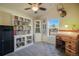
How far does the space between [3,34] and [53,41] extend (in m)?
0.93

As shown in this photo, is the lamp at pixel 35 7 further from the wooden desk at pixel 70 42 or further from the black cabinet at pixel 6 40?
the wooden desk at pixel 70 42

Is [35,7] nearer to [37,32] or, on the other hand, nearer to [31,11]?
[31,11]

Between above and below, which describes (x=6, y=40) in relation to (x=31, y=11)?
below

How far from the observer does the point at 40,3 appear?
7.54ft

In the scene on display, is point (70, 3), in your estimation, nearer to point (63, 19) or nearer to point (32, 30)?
point (63, 19)

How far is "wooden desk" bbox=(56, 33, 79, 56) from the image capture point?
89.4 inches

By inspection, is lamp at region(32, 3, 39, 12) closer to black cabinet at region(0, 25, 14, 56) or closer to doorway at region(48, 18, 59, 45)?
doorway at region(48, 18, 59, 45)

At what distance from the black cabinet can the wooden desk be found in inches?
35.0

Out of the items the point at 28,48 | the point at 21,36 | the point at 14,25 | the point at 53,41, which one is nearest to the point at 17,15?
the point at 14,25

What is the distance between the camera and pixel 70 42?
230 cm

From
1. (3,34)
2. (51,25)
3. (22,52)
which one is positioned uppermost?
(51,25)

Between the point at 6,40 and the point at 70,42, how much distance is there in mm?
1162

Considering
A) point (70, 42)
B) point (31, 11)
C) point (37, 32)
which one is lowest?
point (70, 42)

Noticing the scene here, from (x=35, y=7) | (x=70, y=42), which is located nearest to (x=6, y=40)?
(x=35, y=7)
